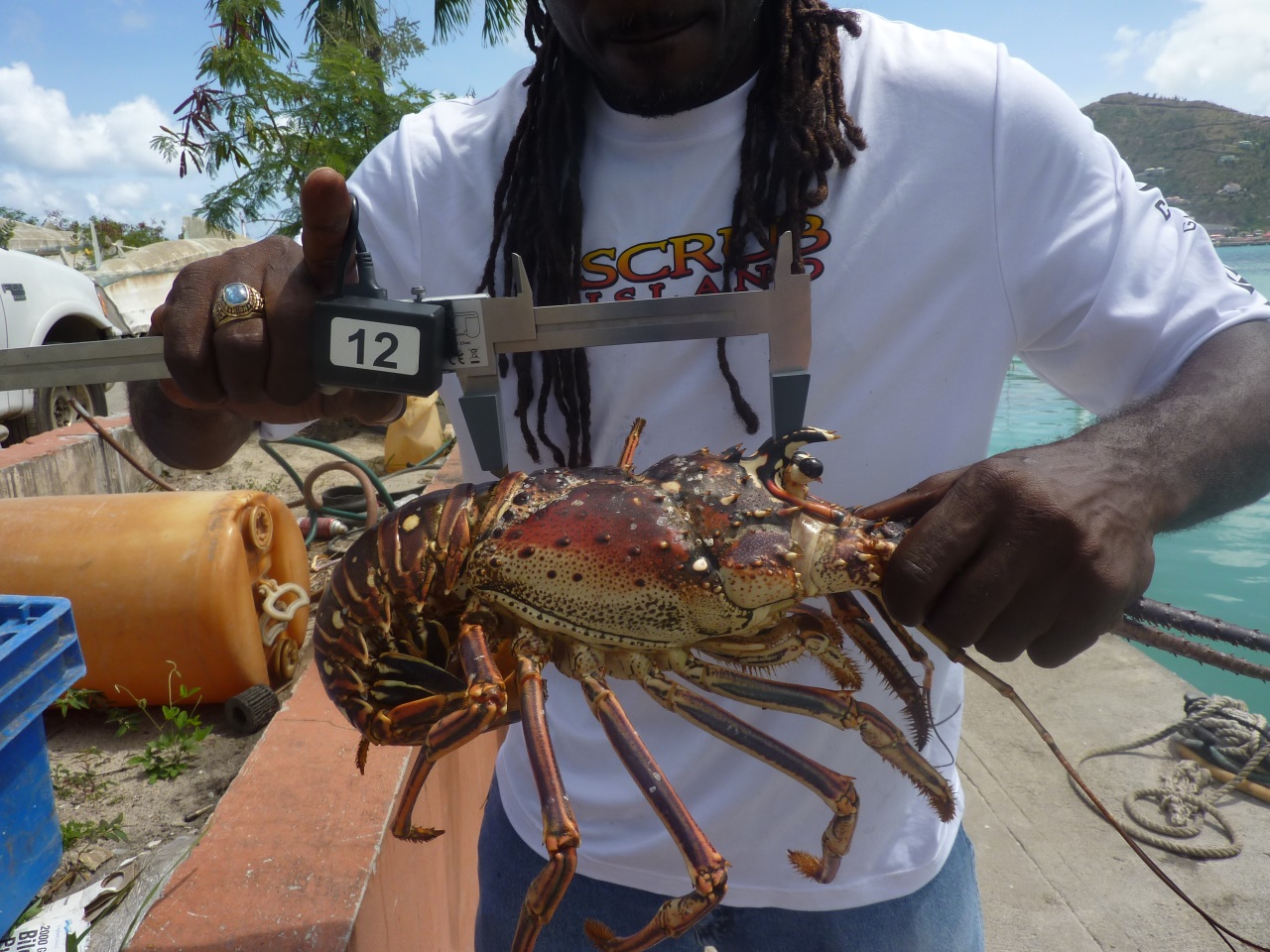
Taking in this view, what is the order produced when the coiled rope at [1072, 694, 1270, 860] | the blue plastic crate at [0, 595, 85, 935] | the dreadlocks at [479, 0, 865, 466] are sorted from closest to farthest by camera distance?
the dreadlocks at [479, 0, 865, 466], the blue plastic crate at [0, 595, 85, 935], the coiled rope at [1072, 694, 1270, 860]

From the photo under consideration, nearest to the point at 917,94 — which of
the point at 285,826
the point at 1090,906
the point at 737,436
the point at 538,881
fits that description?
the point at 737,436

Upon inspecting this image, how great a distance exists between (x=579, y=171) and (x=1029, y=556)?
4.21 feet

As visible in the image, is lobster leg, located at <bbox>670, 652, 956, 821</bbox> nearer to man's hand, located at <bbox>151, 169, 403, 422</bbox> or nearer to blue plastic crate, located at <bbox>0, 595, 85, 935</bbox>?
man's hand, located at <bbox>151, 169, 403, 422</bbox>

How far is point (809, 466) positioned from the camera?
163cm

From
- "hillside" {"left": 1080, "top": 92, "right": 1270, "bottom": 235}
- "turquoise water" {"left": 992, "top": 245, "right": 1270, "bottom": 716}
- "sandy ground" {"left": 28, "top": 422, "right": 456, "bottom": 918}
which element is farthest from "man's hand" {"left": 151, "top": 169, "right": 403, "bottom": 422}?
"hillside" {"left": 1080, "top": 92, "right": 1270, "bottom": 235}

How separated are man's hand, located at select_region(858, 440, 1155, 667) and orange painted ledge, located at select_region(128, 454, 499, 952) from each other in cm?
164

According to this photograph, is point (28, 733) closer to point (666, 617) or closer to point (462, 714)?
point (462, 714)

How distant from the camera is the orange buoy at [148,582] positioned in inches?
140

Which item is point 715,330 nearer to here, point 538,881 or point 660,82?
point 660,82

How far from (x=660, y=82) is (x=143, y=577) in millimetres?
3048

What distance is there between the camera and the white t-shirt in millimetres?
1770

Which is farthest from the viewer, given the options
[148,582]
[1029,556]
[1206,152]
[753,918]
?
[1206,152]

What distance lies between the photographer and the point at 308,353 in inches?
57.6

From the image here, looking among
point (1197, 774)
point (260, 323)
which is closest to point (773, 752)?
point (260, 323)
